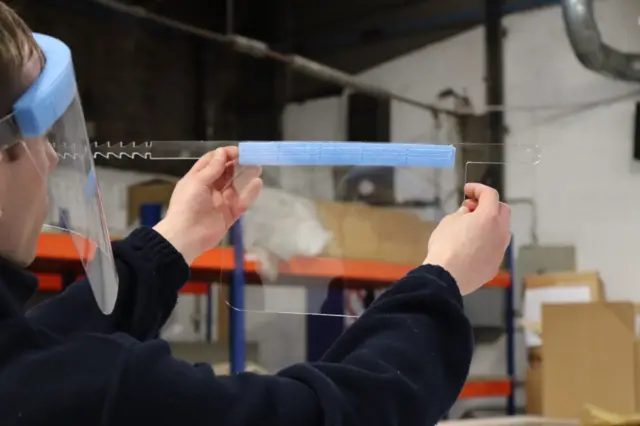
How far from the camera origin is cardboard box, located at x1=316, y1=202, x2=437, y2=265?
1159mm

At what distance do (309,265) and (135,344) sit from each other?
26.9 inches

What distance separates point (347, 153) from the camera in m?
0.74

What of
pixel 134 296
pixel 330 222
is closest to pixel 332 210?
pixel 330 222

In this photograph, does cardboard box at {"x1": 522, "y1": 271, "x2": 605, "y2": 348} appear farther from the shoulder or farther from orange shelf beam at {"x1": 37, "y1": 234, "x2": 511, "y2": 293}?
the shoulder

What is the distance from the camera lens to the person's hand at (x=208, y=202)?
74 centimetres

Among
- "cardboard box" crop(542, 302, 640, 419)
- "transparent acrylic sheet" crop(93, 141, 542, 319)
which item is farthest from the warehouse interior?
"transparent acrylic sheet" crop(93, 141, 542, 319)

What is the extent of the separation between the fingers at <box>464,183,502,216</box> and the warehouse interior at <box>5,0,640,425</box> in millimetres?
817

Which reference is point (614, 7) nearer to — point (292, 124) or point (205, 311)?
point (292, 124)

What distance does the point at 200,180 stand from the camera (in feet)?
2.51

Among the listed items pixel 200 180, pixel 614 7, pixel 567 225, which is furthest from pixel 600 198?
pixel 200 180

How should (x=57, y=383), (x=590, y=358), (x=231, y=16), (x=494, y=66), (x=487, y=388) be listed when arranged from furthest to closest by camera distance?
(x=231, y=16) → (x=494, y=66) → (x=487, y=388) → (x=590, y=358) → (x=57, y=383)

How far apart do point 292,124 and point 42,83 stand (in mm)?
3117

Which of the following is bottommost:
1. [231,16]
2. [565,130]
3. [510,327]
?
[510,327]

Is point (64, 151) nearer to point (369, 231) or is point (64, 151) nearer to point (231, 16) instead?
point (369, 231)
